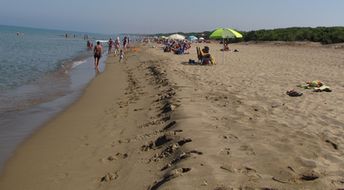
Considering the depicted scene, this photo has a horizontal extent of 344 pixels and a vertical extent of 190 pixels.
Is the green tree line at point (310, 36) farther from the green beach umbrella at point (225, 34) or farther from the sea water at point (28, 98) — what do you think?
the sea water at point (28, 98)

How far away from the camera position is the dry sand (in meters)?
4.70

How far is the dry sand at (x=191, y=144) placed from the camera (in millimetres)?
4703

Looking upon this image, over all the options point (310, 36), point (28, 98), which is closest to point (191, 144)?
point (28, 98)

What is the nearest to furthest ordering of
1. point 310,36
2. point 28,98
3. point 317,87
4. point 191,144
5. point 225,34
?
1. point 191,144
2. point 317,87
3. point 28,98
4. point 225,34
5. point 310,36

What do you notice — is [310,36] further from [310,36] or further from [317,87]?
[317,87]

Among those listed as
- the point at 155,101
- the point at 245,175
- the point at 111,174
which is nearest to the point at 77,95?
the point at 155,101

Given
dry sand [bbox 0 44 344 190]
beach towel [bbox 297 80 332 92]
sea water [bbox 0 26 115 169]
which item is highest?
beach towel [bbox 297 80 332 92]

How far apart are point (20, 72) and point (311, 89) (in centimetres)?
1338

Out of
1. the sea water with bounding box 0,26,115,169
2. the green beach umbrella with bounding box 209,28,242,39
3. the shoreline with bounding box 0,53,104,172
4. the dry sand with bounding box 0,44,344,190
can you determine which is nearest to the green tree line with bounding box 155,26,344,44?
the green beach umbrella with bounding box 209,28,242,39

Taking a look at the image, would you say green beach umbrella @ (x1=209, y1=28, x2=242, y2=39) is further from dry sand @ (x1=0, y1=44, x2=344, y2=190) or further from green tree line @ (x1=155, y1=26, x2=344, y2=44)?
green tree line @ (x1=155, y1=26, x2=344, y2=44)

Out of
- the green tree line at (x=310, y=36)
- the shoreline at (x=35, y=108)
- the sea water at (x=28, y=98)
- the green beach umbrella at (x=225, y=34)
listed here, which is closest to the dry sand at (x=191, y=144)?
the shoreline at (x=35, y=108)

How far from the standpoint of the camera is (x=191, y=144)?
18.9ft

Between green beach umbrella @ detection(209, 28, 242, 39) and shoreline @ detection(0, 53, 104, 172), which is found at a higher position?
green beach umbrella @ detection(209, 28, 242, 39)

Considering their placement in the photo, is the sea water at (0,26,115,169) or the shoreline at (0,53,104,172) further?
the sea water at (0,26,115,169)
